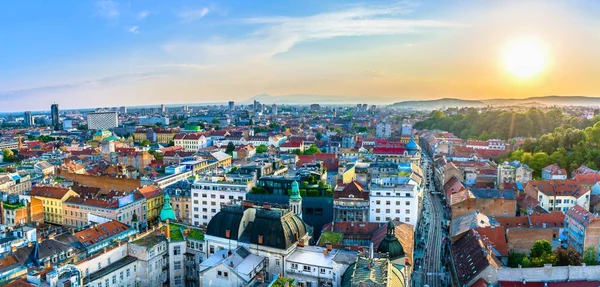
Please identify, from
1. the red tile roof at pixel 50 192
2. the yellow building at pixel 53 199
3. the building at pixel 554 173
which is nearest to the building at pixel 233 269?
the yellow building at pixel 53 199

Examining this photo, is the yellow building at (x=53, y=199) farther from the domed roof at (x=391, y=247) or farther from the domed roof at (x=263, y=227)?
the domed roof at (x=391, y=247)

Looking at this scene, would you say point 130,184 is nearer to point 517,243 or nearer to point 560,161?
point 517,243

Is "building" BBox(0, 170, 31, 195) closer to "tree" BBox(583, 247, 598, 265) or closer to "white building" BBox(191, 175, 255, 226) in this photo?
"white building" BBox(191, 175, 255, 226)

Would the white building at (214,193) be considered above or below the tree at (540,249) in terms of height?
above

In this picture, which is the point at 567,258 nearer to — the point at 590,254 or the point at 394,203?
the point at 590,254

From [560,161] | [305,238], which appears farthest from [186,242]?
[560,161]

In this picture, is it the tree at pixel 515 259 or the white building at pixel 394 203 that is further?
the white building at pixel 394 203
